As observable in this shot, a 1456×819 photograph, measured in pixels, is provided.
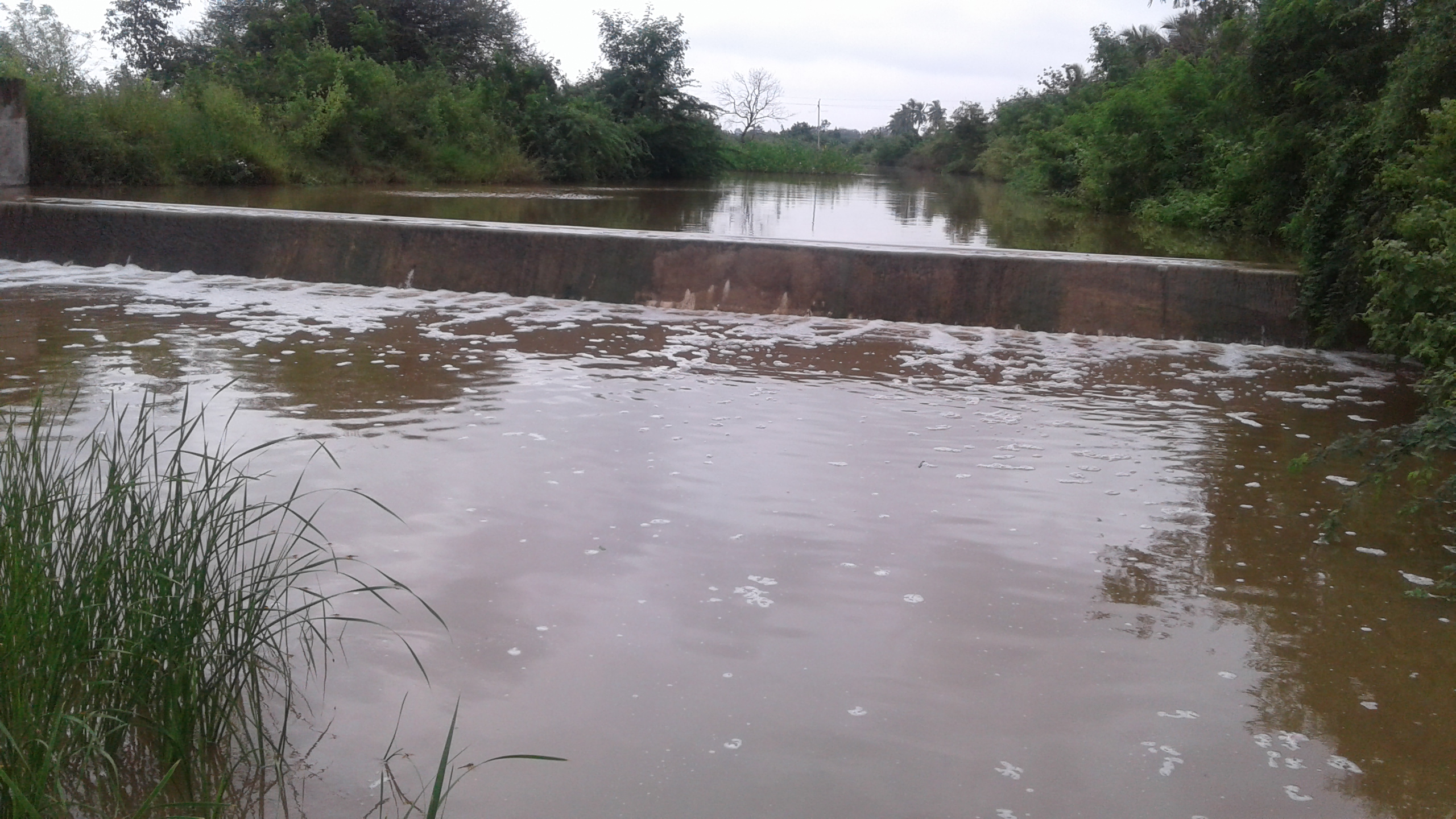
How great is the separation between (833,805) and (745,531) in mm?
1604

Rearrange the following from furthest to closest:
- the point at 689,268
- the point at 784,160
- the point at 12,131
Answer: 1. the point at 784,160
2. the point at 12,131
3. the point at 689,268

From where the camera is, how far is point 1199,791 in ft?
8.11

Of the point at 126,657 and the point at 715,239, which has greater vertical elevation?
the point at 715,239

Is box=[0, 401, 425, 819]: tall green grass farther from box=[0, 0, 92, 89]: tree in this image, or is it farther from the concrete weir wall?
box=[0, 0, 92, 89]: tree

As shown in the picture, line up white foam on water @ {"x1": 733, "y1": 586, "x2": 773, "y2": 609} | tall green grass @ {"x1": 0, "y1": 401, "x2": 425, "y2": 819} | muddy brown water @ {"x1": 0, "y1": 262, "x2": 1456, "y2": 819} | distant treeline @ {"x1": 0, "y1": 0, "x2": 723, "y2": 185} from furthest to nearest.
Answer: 1. distant treeline @ {"x1": 0, "y1": 0, "x2": 723, "y2": 185}
2. white foam on water @ {"x1": 733, "y1": 586, "x2": 773, "y2": 609}
3. muddy brown water @ {"x1": 0, "y1": 262, "x2": 1456, "y2": 819}
4. tall green grass @ {"x1": 0, "y1": 401, "x2": 425, "y2": 819}

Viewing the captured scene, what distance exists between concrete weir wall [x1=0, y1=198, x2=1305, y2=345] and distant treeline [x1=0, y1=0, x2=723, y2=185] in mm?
8280

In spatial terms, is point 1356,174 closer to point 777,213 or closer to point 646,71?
point 777,213

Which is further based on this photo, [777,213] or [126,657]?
[777,213]

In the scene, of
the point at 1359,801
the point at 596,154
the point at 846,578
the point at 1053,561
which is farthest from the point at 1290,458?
the point at 596,154

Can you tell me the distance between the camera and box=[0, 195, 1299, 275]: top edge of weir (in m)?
8.26

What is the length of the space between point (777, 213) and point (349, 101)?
1171 cm

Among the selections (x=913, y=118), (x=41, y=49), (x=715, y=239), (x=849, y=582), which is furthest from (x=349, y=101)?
(x=913, y=118)

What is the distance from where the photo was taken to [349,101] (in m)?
25.1

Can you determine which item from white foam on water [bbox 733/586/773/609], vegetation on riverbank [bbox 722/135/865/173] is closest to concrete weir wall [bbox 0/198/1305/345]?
white foam on water [bbox 733/586/773/609]
